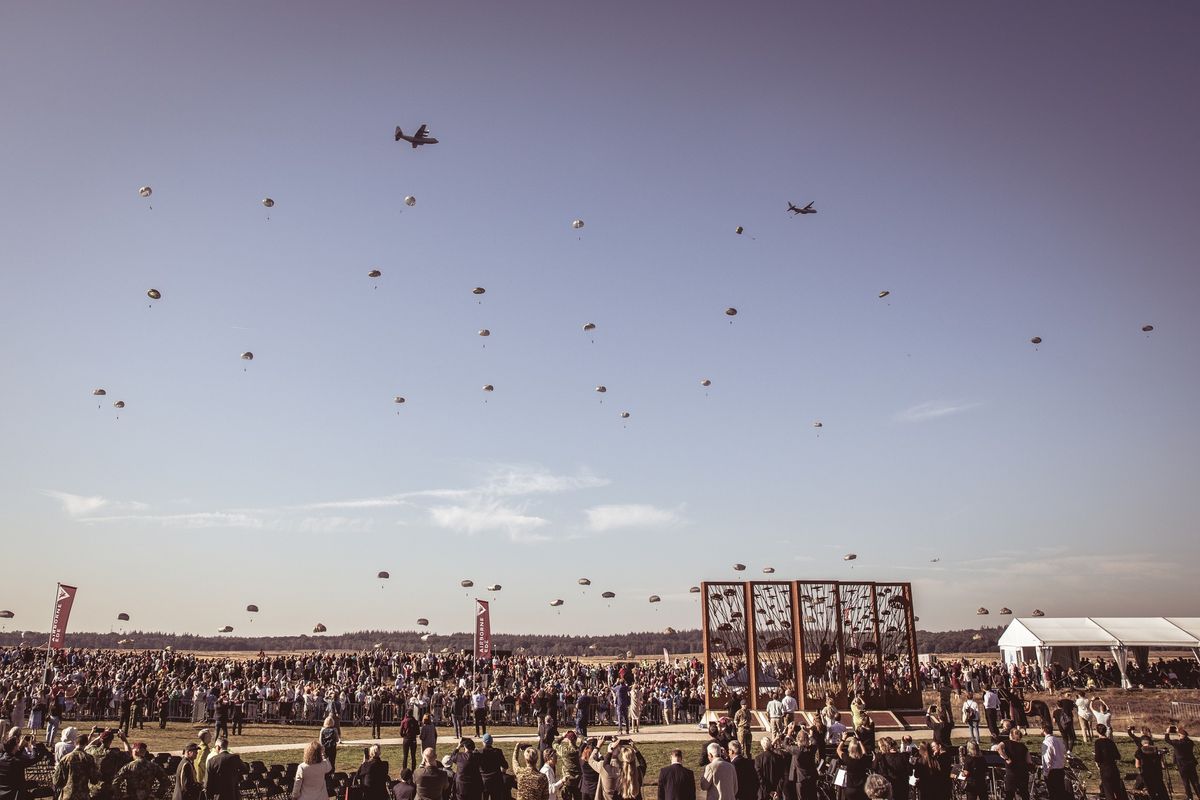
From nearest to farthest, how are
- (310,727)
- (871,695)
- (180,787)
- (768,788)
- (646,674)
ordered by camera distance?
(180,787), (768,788), (871,695), (310,727), (646,674)

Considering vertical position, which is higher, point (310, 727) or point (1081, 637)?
point (1081, 637)

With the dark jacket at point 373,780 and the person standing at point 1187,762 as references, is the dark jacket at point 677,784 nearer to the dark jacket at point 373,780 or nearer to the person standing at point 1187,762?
the dark jacket at point 373,780

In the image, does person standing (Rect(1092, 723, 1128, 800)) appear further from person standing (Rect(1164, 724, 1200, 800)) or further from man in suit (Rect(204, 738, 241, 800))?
man in suit (Rect(204, 738, 241, 800))

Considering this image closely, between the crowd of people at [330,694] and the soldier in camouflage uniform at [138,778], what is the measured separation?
13.7 meters

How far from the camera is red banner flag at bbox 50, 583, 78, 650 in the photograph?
35406mm

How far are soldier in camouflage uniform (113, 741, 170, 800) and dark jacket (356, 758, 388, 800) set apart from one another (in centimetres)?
305

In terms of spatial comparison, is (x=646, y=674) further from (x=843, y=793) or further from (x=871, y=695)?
(x=843, y=793)

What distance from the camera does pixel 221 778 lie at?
11938 mm

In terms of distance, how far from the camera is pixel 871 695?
27.1 m

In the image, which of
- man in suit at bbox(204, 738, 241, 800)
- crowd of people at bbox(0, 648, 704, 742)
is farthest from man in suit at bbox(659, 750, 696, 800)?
crowd of people at bbox(0, 648, 704, 742)

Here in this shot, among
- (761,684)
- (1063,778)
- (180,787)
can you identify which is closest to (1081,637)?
(761,684)

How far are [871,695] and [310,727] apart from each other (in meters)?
21.4

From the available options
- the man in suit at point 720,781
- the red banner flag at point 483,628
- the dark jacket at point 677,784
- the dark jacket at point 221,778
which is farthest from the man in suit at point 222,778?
the red banner flag at point 483,628

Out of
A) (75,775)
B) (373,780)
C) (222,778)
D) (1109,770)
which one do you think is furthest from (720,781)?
(75,775)
